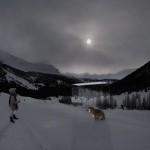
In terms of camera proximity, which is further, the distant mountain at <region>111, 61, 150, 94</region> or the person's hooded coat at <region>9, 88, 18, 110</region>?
the distant mountain at <region>111, 61, 150, 94</region>

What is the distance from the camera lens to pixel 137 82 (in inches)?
7092

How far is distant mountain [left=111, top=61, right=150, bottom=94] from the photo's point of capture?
171m

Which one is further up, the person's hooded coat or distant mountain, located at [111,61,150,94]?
distant mountain, located at [111,61,150,94]

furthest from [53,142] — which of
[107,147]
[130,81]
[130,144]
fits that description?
[130,81]

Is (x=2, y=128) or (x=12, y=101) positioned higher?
(x=12, y=101)

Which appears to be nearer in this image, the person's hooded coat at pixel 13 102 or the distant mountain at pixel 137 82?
the person's hooded coat at pixel 13 102

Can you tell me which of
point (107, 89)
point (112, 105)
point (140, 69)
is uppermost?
point (140, 69)

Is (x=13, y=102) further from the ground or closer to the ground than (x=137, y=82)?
closer to the ground

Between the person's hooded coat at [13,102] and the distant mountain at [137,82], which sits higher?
the distant mountain at [137,82]

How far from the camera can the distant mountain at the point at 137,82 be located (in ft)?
560

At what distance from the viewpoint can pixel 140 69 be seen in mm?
195625

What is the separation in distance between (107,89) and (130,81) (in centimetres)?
2202

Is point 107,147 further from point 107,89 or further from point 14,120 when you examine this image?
point 107,89

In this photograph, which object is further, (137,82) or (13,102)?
(137,82)
